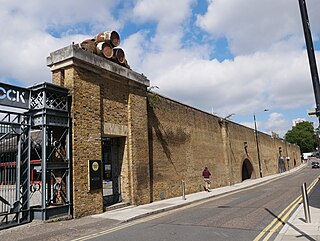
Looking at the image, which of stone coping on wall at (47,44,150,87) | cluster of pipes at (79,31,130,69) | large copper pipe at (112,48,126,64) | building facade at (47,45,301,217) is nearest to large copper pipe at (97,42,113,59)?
cluster of pipes at (79,31,130,69)

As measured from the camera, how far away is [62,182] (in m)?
11.6

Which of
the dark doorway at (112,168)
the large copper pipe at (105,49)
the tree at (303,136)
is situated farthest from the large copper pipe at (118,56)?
the tree at (303,136)

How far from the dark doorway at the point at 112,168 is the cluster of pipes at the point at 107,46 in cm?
383

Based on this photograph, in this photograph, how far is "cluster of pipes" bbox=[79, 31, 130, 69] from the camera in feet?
44.8

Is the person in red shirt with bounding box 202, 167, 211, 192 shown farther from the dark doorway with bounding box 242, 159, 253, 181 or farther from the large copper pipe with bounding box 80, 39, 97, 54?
the dark doorway with bounding box 242, 159, 253, 181

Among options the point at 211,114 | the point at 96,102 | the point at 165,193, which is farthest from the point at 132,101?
the point at 211,114

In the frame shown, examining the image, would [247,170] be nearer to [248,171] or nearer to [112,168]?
[248,171]

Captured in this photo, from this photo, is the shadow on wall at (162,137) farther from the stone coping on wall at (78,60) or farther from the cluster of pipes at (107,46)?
the stone coping on wall at (78,60)

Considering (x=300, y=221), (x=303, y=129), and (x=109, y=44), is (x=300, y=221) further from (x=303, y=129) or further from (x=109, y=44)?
(x=303, y=129)

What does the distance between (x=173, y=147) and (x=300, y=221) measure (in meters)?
10.6

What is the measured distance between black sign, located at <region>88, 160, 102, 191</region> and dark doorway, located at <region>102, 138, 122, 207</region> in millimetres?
2097

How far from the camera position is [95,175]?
1212cm

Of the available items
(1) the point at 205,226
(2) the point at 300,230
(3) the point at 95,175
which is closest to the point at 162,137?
(3) the point at 95,175

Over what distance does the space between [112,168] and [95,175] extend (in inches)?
104
